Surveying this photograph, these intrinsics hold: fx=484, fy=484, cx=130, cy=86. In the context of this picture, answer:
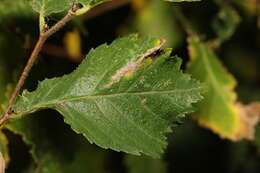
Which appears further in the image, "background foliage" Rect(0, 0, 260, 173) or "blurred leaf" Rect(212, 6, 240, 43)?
"blurred leaf" Rect(212, 6, 240, 43)

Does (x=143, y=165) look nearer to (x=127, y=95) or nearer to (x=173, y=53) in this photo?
(x=173, y=53)

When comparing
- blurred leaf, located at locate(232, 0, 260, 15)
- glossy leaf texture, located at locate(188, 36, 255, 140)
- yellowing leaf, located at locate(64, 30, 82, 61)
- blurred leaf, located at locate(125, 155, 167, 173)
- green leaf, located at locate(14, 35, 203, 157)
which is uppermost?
green leaf, located at locate(14, 35, 203, 157)

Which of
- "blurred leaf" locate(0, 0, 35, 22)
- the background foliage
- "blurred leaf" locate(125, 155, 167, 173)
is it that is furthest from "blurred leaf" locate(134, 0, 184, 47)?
"blurred leaf" locate(0, 0, 35, 22)

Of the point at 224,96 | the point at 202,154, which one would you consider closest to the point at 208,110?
the point at 224,96

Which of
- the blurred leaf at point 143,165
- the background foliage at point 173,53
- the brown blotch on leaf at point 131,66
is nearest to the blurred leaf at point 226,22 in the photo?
the background foliage at point 173,53

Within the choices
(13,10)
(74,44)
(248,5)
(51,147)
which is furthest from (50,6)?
(248,5)

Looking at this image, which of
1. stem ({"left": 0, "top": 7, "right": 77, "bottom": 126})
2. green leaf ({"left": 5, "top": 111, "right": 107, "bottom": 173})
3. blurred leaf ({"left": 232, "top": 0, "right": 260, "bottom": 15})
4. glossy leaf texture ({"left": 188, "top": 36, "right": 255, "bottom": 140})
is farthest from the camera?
blurred leaf ({"left": 232, "top": 0, "right": 260, "bottom": 15})

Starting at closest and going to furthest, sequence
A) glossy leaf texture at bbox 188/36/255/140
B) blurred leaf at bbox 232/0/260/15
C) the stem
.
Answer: the stem, glossy leaf texture at bbox 188/36/255/140, blurred leaf at bbox 232/0/260/15

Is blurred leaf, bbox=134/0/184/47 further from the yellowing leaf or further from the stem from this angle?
the stem
